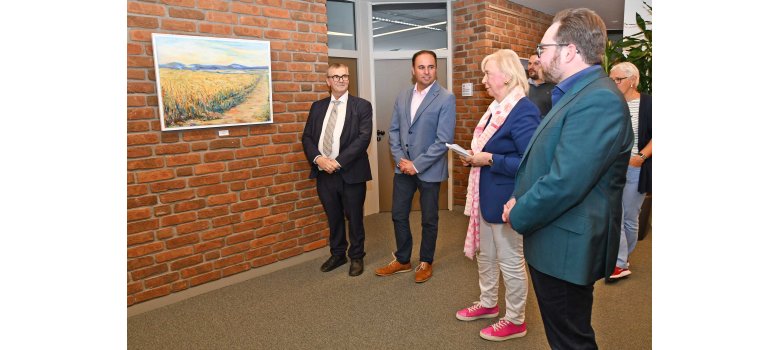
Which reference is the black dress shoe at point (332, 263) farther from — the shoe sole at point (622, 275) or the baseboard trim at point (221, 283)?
the shoe sole at point (622, 275)

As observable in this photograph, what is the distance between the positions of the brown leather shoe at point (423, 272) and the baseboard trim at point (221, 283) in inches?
39.6

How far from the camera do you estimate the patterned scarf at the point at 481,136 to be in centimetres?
254

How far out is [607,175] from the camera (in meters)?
1.61

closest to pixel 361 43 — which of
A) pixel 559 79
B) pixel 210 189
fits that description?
pixel 210 189

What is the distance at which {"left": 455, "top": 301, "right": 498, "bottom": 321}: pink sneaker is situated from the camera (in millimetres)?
3010

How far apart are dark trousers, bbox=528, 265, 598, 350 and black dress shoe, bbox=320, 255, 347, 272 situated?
8.36 ft

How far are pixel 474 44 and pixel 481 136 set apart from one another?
3.57m

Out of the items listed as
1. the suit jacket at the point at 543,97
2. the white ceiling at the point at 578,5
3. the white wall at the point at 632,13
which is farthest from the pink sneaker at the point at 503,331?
the white ceiling at the point at 578,5

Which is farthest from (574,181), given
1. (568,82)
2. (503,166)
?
(503,166)

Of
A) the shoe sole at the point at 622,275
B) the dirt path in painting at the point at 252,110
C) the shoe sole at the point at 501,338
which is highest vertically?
the dirt path in painting at the point at 252,110

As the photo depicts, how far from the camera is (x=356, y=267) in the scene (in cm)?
397
